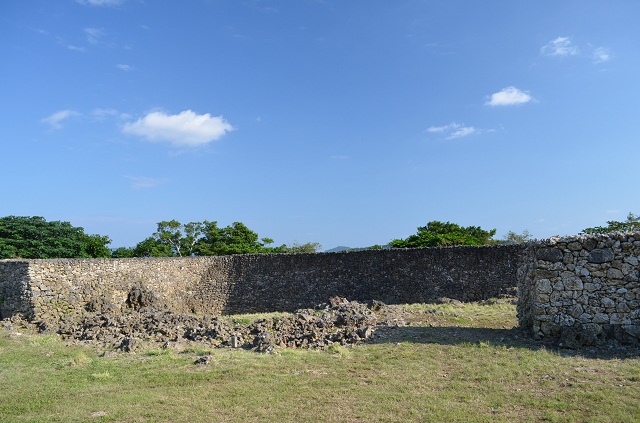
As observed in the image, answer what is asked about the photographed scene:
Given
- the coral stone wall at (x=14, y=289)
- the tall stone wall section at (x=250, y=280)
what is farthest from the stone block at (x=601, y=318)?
the coral stone wall at (x=14, y=289)

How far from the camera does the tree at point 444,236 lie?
1187 inches

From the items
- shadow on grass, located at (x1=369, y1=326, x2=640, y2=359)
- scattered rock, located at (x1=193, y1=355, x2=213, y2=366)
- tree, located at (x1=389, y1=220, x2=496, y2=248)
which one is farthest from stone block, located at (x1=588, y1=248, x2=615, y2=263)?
tree, located at (x1=389, y1=220, x2=496, y2=248)

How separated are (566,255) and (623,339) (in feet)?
5.57

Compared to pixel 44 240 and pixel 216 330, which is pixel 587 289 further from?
pixel 44 240

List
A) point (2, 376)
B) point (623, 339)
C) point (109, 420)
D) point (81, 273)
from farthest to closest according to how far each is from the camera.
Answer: point (81, 273) < point (623, 339) < point (2, 376) < point (109, 420)

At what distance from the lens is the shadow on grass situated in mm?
8008

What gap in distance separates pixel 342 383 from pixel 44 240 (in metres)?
28.1

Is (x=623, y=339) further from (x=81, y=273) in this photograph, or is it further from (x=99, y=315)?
(x=81, y=273)

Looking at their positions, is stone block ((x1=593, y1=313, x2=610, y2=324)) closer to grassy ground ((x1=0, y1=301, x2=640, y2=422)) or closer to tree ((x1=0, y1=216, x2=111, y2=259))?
grassy ground ((x1=0, y1=301, x2=640, y2=422))

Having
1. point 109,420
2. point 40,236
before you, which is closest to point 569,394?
point 109,420

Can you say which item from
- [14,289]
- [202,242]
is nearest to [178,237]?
[202,242]

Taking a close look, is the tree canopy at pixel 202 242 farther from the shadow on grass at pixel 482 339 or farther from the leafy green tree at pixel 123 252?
the shadow on grass at pixel 482 339

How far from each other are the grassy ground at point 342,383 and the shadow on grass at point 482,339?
0.04 metres

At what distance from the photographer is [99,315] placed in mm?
13203
